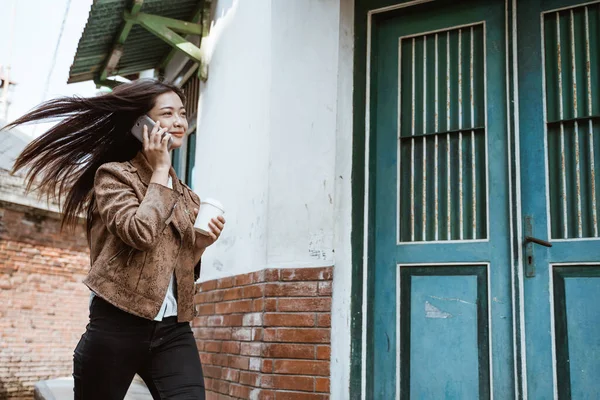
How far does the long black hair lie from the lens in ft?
9.09

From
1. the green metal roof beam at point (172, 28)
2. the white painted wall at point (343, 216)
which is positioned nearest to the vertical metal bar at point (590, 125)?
the white painted wall at point (343, 216)

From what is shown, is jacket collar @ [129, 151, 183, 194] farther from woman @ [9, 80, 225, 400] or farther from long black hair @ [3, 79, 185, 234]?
long black hair @ [3, 79, 185, 234]

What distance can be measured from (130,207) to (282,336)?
1.82m

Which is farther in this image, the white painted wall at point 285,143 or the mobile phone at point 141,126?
the white painted wall at point 285,143

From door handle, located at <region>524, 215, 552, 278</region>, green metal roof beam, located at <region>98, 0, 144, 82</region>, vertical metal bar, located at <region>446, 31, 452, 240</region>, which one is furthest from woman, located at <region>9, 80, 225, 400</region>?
green metal roof beam, located at <region>98, 0, 144, 82</region>

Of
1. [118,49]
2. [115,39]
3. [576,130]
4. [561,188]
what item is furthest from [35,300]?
[576,130]

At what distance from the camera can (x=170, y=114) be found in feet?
9.00

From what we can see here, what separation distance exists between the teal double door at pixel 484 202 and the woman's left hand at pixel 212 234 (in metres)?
1.56

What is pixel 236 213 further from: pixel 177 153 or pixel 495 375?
pixel 177 153

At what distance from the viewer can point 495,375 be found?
3.59 meters

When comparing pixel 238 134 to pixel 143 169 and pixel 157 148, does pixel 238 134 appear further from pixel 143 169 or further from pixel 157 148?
pixel 157 148

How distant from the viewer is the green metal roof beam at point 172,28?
244 inches

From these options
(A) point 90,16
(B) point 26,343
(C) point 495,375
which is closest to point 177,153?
(A) point 90,16

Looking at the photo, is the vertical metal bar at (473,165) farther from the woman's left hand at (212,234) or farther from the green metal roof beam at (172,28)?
the green metal roof beam at (172,28)
